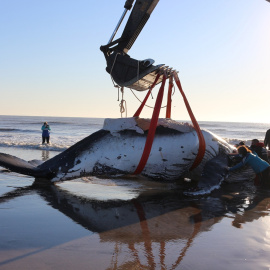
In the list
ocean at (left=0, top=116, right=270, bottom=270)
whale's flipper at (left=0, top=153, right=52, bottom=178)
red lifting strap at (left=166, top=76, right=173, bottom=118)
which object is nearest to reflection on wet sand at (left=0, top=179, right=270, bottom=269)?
ocean at (left=0, top=116, right=270, bottom=270)

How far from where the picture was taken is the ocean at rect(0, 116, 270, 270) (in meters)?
3.89

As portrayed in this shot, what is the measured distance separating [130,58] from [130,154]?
80.2 inches

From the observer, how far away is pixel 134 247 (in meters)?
4.29

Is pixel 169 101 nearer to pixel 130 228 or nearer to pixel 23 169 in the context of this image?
pixel 23 169

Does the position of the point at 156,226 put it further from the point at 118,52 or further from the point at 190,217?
the point at 118,52

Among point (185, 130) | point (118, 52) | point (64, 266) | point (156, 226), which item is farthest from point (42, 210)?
point (118, 52)

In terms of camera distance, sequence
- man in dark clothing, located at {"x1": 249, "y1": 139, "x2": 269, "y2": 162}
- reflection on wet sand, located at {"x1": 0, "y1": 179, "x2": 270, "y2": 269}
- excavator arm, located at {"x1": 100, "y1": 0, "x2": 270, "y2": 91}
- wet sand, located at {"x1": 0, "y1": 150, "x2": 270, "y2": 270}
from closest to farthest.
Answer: wet sand, located at {"x1": 0, "y1": 150, "x2": 270, "y2": 270}, reflection on wet sand, located at {"x1": 0, "y1": 179, "x2": 270, "y2": 269}, excavator arm, located at {"x1": 100, "y1": 0, "x2": 270, "y2": 91}, man in dark clothing, located at {"x1": 249, "y1": 139, "x2": 269, "y2": 162}

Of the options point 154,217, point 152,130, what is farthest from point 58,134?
point 154,217

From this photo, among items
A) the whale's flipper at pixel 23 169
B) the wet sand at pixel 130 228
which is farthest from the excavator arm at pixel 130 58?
the whale's flipper at pixel 23 169

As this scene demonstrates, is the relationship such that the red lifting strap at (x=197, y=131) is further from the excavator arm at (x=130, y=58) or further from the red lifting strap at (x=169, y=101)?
the excavator arm at (x=130, y=58)

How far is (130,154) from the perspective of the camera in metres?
7.44

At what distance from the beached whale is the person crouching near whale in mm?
759

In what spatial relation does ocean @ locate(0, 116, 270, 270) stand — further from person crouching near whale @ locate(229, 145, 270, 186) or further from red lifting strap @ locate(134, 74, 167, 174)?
red lifting strap @ locate(134, 74, 167, 174)

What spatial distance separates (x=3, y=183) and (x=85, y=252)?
16.6 ft
